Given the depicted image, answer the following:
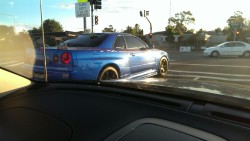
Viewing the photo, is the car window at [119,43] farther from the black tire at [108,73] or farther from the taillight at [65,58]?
the taillight at [65,58]

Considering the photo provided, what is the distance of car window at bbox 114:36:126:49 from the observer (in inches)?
313

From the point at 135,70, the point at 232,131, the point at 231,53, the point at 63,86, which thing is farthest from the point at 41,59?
the point at 231,53

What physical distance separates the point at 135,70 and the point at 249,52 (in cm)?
1898

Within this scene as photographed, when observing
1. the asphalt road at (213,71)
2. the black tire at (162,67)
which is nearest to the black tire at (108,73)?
the black tire at (162,67)

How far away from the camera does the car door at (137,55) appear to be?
8.37 m

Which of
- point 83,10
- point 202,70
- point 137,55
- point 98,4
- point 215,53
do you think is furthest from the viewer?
point 215,53

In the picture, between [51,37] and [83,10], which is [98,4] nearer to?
[83,10]

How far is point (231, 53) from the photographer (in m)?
25.0

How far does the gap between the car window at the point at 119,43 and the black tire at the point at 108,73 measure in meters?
0.59

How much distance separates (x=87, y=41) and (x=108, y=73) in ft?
2.95

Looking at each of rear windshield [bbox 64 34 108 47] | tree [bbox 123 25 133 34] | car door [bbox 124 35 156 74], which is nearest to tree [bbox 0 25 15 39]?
rear windshield [bbox 64 34 108 47]

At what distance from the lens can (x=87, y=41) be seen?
25.3 feet

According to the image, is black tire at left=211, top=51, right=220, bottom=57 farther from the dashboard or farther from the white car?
the dashboard

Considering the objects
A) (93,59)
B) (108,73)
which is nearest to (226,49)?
(108,73)
